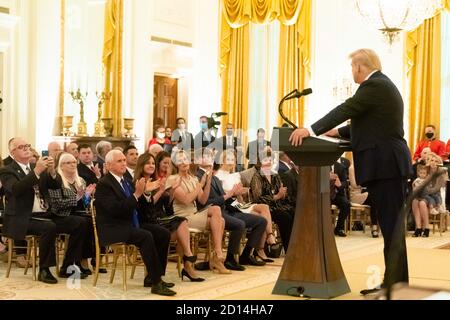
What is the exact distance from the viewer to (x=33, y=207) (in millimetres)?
6859

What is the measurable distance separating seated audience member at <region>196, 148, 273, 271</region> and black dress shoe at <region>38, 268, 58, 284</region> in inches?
63.4

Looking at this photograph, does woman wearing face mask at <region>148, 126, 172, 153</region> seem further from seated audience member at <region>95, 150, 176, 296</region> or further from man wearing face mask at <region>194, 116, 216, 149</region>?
seated audience member at <region>95, 150, 176, 296</region>

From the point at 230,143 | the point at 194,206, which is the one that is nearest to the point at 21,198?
the point at 194,206

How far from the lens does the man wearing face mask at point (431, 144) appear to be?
43.4 ft

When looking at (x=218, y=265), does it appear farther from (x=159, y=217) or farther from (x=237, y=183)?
(x=237, y=183)

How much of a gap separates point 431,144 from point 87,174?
7438mm

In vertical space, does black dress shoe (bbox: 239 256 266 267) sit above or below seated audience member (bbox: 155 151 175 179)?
below

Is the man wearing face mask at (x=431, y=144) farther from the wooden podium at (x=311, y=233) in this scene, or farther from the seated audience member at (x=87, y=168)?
the wooden podium at (x=311, y=233)

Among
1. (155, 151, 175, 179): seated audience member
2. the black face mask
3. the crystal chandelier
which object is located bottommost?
(155, 151, 175, 179): seated audience member

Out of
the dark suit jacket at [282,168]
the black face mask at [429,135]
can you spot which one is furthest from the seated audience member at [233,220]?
the black face mask at [429,135]

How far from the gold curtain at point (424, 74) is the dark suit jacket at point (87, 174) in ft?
25.0

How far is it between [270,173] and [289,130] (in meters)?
3.33

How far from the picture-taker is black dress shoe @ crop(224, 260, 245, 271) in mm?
7434

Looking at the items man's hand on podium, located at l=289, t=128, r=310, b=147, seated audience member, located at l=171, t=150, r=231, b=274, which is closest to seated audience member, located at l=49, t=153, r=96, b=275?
seated audience member, located at l=171, t=150, r=231, b=274
